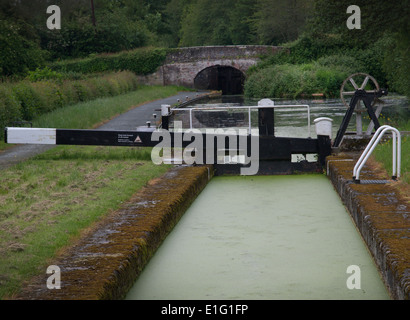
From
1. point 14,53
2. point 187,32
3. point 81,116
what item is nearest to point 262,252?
point 81,116

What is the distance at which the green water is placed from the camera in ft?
15.8

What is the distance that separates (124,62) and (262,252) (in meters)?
40.5

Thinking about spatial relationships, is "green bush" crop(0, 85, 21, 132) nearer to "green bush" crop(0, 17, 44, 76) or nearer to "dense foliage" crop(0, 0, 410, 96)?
"dense foliage" crop(0, 0, 410, 96)

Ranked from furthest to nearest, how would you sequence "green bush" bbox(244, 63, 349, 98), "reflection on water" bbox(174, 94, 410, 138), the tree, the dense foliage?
1. the tree
2. "green bush" bbox(244, 63, 349, 98)
3. the dense foliage
4. "reflection on water" bbox(174, 94, 410, 138)

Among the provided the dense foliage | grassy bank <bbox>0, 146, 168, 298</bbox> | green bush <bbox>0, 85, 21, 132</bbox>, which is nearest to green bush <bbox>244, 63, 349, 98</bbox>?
the dense foliage

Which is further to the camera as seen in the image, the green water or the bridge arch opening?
the bridge arch opening

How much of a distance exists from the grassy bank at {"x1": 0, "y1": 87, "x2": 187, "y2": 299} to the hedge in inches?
106

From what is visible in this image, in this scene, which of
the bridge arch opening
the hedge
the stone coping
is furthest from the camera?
the bridge arch opening

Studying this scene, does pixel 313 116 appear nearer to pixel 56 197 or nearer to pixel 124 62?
pixel 56 197

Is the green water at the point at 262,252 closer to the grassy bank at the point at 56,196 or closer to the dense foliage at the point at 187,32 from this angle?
the grassy bank at the point at 56,196

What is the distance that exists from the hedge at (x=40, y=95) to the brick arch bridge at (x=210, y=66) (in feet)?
50.2

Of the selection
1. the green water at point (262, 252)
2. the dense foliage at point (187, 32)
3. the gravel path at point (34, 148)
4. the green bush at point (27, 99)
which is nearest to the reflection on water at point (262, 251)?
the green water at point (262, 252)

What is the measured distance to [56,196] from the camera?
7.34 metres

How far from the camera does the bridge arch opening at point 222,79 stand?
46.9 meters
